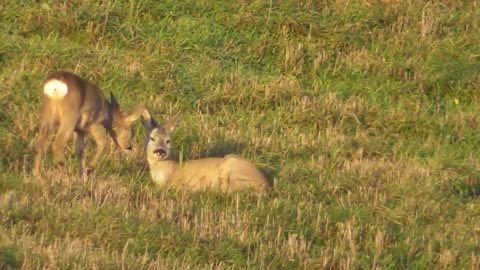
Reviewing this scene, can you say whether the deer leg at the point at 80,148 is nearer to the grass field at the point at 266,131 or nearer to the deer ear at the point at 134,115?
the grass field at the point at 266,131

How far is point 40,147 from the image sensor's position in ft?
33.8

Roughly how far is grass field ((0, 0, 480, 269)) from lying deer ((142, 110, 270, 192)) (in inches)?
7.0

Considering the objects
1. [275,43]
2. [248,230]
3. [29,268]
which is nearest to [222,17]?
[275,43]

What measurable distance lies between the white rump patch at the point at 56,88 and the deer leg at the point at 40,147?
304 millimetres

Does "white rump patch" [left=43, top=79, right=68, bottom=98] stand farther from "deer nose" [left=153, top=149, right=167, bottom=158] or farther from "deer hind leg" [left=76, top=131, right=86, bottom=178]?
"deer nose" [left=153, top=149, right=167, bottom=158]

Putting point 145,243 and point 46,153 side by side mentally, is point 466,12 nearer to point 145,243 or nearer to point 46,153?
point 46,153

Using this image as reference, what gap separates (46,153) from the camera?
1087 centimetres

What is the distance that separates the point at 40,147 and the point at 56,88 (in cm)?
50

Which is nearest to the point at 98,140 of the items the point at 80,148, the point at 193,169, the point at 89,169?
the point at 80,148

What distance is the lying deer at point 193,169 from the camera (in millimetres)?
10320

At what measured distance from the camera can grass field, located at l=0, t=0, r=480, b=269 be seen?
869 centimetres

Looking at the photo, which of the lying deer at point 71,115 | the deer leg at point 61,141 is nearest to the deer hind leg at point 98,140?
the lying deer at point 71,115

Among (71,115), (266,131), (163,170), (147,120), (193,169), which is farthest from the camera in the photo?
(266,131)

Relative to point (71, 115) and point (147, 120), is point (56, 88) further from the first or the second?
point (147, 120)
